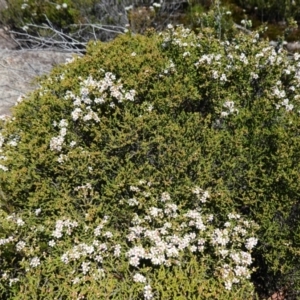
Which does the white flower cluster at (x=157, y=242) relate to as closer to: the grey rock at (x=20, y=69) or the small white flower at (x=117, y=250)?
the small white flower at (x=117, y=250)

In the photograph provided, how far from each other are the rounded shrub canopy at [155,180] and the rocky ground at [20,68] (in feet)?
6.87

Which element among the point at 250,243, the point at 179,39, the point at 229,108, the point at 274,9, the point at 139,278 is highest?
the point at 179,39

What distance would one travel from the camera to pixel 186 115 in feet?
9.50

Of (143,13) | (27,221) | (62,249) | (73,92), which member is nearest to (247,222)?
(62,249)

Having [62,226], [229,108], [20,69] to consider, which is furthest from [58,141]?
[20,69]

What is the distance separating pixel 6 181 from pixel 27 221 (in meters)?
0.37

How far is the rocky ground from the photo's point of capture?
5.13 m

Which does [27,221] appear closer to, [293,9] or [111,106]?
[111,106]

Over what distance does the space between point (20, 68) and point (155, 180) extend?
150 inches

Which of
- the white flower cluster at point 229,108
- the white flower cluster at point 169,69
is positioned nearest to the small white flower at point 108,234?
the white flower cluster at point 229,108

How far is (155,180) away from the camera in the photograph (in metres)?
2.59

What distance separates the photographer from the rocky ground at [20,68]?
513 centimetres

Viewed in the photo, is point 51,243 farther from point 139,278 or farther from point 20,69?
point 20,69

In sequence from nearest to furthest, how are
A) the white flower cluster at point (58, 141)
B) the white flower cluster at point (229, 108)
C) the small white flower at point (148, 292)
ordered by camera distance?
the small white flower at point (148, 292), the white flower cluster at point (58, 141), the white flower cluster at point (229, 108)
